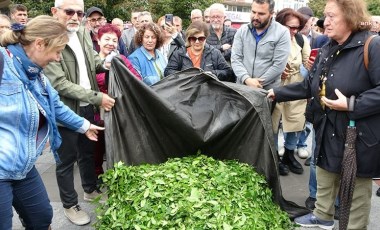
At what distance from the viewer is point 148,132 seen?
320cm

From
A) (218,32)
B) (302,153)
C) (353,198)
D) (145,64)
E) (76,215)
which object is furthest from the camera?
(218,32)

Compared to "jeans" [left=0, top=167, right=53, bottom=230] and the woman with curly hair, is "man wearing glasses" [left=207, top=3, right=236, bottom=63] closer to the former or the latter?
the woman with curly hair

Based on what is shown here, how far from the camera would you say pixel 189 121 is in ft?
10.3

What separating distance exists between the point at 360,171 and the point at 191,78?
150 centimetres

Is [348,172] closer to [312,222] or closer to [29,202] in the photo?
[312,222]

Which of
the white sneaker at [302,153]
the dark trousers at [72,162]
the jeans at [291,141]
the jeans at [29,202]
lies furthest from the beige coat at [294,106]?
the jeans at [29,202]

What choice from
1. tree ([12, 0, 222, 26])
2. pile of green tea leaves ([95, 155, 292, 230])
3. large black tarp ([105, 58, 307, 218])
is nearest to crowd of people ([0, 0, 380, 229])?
large black tarp ([105, 58, 307, 218])

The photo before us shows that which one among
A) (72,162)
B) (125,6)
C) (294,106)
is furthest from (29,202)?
(125,6)

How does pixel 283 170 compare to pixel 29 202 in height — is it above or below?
below

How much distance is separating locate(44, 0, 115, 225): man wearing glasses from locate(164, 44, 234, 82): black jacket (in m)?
0.80

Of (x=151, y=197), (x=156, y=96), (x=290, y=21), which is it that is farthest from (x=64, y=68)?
(x=290, y=21)

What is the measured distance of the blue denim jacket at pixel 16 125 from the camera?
2.07 m

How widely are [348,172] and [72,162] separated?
222cm

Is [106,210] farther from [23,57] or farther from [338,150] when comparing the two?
[338,150]
